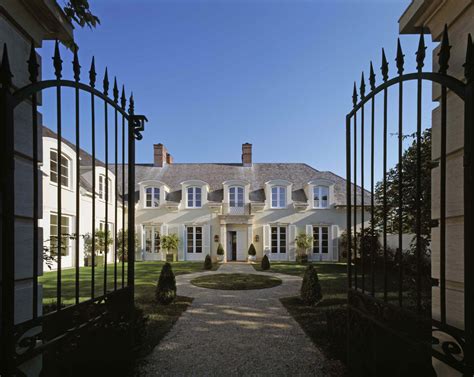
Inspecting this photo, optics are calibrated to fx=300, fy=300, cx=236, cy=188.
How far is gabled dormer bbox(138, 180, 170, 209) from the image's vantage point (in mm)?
20594

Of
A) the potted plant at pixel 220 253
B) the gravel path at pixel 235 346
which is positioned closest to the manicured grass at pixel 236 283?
the gravel path at pixel 235 346

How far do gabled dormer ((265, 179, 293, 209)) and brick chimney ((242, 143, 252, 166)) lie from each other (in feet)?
11.9

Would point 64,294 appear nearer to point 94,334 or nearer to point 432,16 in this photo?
point 94,334

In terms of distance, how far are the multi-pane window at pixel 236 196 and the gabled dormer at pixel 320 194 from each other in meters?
4.67

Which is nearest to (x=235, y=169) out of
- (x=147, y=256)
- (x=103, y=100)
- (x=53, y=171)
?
(x=147, y=256)

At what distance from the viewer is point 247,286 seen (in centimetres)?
996

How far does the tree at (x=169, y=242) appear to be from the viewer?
19.6 m

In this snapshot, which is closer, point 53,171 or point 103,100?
point 103,100

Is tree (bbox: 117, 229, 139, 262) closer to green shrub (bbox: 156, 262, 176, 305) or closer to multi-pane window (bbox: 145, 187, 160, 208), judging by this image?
green shrub (bbox: 156, 262, 176, 305)

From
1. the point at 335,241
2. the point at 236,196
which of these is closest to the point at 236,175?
the point at 236,196

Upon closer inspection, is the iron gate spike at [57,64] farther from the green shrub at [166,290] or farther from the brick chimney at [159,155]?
the brick chimney at [159,155]

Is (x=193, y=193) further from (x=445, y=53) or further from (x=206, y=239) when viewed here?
(x=445, y=53)

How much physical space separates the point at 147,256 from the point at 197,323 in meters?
Result: 15.7

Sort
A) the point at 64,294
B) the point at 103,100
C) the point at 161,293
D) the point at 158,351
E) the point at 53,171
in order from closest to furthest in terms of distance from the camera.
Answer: the point at 103,100 → the point at 158,351 → the point at 161,293 → the point at 64,294 → the point at 53,171
